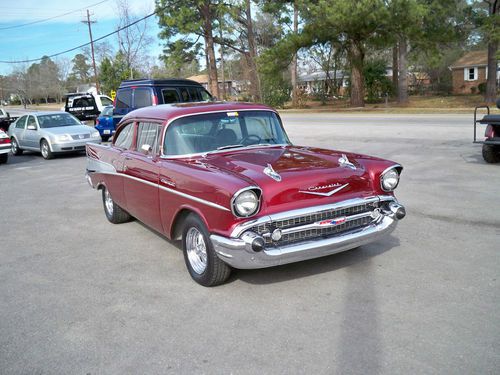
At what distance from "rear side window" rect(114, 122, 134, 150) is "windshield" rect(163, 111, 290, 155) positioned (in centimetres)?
110

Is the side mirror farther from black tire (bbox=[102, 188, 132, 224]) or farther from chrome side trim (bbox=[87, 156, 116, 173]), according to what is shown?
black tire (bbox=[102, 188, 132, 224])

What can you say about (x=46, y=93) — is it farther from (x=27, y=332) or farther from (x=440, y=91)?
(x=27, y=332)

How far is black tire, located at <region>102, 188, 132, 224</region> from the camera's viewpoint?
23.2 ft

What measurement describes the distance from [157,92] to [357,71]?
84.9 feet

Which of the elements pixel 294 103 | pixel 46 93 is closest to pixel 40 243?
pixel 294 103

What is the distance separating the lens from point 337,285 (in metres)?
4.61

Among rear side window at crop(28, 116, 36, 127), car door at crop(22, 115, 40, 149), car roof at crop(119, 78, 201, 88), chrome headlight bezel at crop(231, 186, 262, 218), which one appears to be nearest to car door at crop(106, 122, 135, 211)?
chrome headlight bezel at crop(231, 186, 262, 218)

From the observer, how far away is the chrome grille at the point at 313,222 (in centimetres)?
432

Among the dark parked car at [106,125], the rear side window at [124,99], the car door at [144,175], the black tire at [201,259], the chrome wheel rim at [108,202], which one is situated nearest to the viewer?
the black tire at [201,259]

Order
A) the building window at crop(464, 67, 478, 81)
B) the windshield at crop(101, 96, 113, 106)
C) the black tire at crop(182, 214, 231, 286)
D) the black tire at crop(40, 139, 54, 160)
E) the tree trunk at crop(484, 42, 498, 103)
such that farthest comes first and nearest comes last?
the building window at crop(464, 67, 478, 81)
the tree trunk at crop(484, 42, 498, 103)
the windshield at crop(101, 96, 113, 106)
the black tire at crop(40, 139, 54, 160)
the black tire at crop(182, 214, 231, 286)

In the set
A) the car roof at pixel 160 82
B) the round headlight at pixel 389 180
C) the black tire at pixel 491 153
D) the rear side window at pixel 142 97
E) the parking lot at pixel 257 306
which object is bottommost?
the parking lot at pixel 257 306

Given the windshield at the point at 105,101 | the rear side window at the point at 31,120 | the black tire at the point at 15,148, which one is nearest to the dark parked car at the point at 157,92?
the rear side window at the point at 31,120

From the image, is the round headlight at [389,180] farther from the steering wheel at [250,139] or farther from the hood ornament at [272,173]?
the steering wheel at [250,139]

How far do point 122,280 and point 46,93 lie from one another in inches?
4276
